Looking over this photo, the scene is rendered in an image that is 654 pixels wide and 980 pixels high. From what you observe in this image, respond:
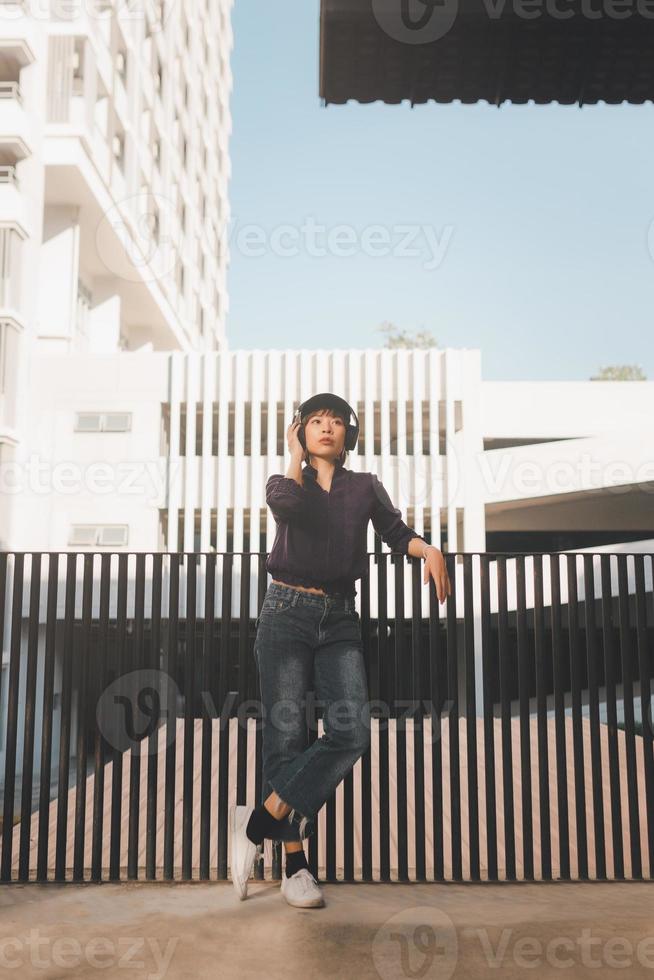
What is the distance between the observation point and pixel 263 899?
130 inches

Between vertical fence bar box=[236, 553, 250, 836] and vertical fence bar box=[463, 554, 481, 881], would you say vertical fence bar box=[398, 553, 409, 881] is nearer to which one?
vertical fence bar box=[463, 554, 481, 881]

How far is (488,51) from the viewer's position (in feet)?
12.7

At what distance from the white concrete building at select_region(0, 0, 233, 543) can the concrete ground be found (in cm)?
1928

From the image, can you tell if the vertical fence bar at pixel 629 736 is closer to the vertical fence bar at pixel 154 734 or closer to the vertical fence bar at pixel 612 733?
the vertical fence bar at pixel 612 733

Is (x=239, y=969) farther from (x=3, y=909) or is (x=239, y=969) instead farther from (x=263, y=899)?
(x=3, y=909)

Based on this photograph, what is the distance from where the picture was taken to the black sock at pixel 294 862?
10.6 ft

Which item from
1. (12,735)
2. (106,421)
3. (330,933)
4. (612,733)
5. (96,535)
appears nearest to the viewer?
(330,933)

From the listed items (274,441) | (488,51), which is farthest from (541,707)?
(274,441)

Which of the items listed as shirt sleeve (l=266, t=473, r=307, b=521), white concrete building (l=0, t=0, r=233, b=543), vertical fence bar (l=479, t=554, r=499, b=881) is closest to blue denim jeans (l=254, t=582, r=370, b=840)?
shirt sleeve (l=266, t=473, r=307, b=521)

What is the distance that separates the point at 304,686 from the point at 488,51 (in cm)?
315

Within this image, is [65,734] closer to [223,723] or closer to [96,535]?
[223,723]

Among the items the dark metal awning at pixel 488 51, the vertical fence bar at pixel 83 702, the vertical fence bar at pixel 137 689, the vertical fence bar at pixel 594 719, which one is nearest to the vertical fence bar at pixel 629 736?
the vertical fence bar at pixel 594 719

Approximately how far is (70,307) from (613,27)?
79.9 feet

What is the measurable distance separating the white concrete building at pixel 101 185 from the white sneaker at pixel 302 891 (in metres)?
19.6
